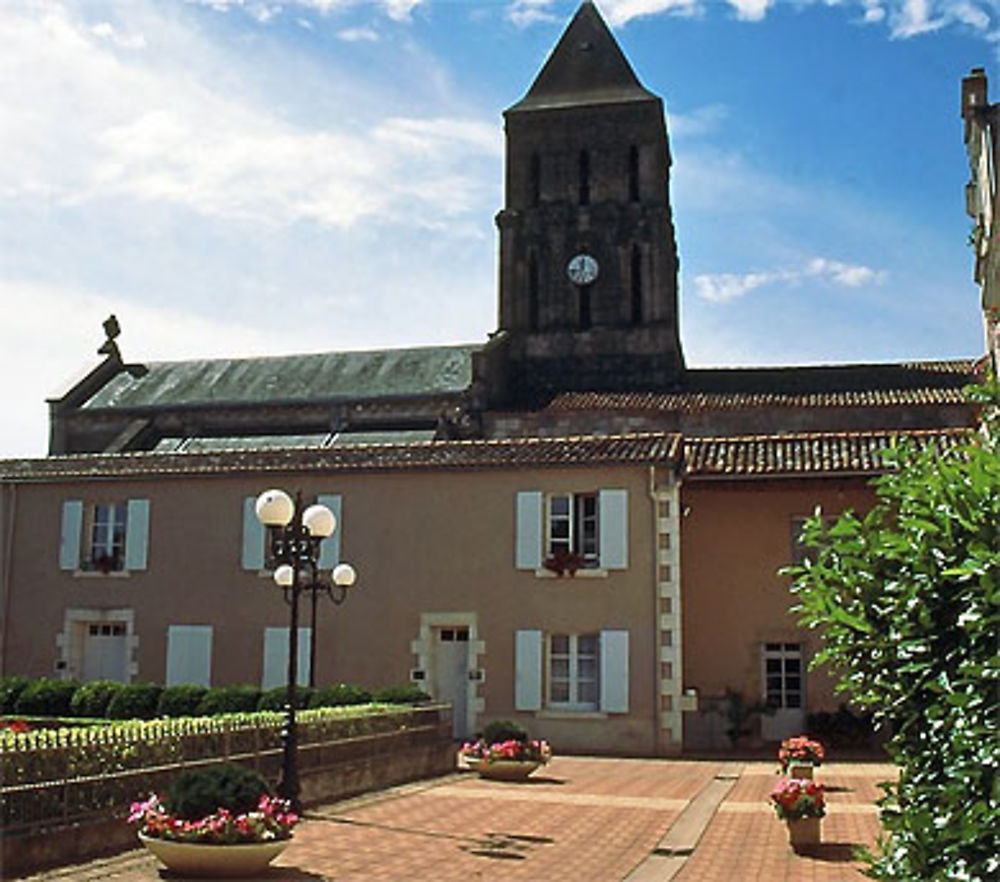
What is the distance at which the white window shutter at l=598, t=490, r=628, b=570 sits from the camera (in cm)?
2034

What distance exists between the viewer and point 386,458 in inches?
873

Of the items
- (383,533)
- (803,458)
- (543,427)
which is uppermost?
(543,427)

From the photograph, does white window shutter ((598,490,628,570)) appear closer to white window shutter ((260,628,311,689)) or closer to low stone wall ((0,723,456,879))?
low stone wall ((0,723,456,879))

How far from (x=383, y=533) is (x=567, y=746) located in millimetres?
5159

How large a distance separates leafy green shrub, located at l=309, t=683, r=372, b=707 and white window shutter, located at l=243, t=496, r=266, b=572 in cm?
495

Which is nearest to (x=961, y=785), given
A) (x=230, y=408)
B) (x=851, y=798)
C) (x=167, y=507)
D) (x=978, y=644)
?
(x=978, y=644)

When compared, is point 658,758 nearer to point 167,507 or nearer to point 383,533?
point 383,533

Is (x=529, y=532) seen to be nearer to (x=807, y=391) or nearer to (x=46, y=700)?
(x=46, y=700)

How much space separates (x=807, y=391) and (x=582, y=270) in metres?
9.78

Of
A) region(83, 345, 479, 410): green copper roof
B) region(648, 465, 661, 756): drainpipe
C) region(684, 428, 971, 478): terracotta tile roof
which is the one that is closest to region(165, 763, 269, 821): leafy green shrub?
region(648, 465, 661, 756): drainpipe

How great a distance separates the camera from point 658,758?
63.7 feet

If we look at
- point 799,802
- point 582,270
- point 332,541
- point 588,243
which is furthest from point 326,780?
point 588,243

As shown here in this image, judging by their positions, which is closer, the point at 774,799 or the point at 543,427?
the point at 774,799

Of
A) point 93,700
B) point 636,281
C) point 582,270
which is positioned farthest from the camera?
point 582,270
